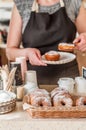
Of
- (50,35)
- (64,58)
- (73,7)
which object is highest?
(73,7)

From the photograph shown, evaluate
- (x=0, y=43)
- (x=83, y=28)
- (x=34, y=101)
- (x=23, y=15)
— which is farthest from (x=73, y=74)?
(x=0, y=43)

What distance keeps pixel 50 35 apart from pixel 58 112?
68 centimetres

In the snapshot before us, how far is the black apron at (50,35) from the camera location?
66.6 inches

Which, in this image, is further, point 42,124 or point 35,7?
point 35,7

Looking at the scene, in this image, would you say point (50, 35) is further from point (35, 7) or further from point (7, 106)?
point (7, 106)

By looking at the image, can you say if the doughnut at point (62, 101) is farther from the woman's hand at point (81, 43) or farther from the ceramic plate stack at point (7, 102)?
the woman's hand at point (81, 43)

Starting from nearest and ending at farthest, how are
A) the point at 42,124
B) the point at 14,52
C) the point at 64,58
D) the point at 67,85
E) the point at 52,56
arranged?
the point at 42,124 → the point at 67,85 → the point at 52,56 → the point at 64,58 → the point at 14,52

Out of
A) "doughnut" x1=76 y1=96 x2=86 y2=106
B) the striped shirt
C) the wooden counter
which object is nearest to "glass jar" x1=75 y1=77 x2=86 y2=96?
"doughnut" x1=76 y1=96 x2=86 y2=106

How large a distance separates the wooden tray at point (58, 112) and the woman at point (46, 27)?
0.53m

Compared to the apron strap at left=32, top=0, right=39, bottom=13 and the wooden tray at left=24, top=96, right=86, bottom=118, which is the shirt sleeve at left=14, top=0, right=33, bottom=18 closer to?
the apron strap at left=32, top=0, right=39, bottom=13

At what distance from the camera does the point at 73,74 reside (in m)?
1.65

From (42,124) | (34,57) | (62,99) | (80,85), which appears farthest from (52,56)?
(42,124)

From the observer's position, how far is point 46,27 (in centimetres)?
172

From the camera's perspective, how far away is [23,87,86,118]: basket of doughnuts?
1123mm
